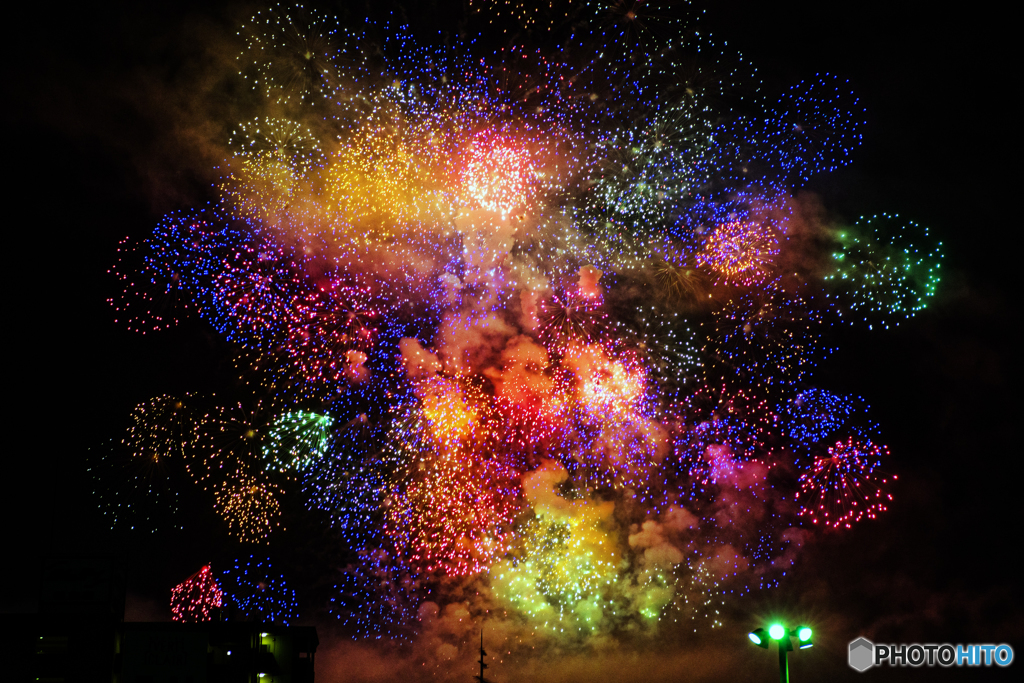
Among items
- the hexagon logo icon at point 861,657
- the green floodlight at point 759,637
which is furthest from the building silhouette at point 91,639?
the green floodlight at point 759,637

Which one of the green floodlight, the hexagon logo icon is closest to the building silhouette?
the hexagon logo icon

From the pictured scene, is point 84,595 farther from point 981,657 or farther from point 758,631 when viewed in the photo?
point 981,657

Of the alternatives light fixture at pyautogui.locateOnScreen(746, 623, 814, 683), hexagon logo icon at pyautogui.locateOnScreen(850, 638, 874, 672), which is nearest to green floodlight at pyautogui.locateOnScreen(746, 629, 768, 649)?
light fixture at pyautogui.locateOnScreen(746, 623, 814, 683)

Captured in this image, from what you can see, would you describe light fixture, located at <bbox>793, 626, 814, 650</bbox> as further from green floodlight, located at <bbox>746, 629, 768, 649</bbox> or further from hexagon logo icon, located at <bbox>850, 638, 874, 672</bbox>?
hexagon logo icon, located at <bbox>850, 638, 874, 672</bbox>

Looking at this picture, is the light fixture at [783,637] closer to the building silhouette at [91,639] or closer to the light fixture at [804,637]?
the light fixture at [804,637]

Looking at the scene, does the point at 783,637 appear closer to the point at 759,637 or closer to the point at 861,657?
the point at 759,637

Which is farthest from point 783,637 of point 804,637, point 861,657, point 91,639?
point 91,639

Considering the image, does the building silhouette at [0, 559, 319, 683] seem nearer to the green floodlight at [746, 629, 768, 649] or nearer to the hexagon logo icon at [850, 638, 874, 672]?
the hexagon logo icon at [850, 638, 874, 672]

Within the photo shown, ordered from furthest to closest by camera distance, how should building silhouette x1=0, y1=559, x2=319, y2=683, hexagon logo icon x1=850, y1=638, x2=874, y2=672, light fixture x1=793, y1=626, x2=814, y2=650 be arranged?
building silhouette x1=0, y1=559, x2=319, y2=683 < hexagon logo icon x1=850, y1=638, x2=874, y2=672 < light fixture x1=793, y1=626, x2=814, y2=650

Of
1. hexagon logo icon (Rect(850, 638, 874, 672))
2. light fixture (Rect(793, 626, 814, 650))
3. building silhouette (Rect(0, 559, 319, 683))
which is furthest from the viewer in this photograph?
building silhouette (Rect(0, 559, 319, 683))

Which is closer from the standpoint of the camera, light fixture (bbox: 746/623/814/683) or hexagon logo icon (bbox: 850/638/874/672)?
light fixture (bbox: 746/623/814/683)

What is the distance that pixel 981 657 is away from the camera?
2750cm

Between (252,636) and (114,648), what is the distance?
24.0 feet

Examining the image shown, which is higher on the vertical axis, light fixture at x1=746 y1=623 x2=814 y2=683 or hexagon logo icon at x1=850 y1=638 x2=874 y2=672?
light fixture at x1=746 y1=623 x2=814 y2=683
